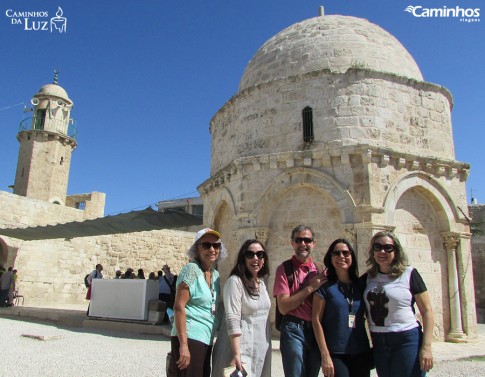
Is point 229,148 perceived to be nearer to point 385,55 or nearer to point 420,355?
point 385,55

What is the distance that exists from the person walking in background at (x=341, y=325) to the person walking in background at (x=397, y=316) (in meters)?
0.11

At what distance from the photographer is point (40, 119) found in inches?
1085

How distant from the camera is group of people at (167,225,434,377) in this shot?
3.13 m

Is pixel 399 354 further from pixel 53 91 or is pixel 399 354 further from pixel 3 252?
pixel 53 91

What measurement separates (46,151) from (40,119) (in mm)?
2514

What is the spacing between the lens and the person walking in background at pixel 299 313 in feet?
10.7

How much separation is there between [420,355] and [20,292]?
53.6ft

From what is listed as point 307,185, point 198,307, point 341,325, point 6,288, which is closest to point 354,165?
point 307,185

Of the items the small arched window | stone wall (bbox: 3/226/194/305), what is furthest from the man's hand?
stone wall (bbox: 3/226/194/305)

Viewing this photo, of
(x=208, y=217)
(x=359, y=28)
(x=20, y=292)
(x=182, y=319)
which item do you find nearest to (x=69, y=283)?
(x=20, y=292)

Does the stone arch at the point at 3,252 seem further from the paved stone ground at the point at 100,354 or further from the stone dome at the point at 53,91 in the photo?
the stone dome at the point at 53,91

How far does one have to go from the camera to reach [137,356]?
6637mm

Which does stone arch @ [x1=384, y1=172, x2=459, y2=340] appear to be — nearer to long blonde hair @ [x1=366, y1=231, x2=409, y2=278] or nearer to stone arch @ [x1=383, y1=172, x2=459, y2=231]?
stone arch @ [x1=383, y1=172, x2=459, y2=231]

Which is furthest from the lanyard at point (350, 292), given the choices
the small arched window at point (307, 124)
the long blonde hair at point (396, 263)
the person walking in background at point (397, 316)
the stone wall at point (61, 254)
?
the stone wall at point (61, 254)
